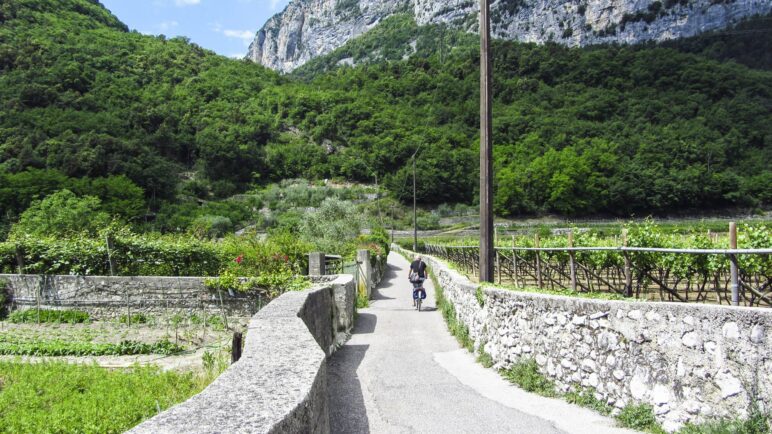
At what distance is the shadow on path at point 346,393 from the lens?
5.74 m

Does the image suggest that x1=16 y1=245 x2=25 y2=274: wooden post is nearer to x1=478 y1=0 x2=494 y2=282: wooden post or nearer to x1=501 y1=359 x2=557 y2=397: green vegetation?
x1=478 y1=0 x2=494 y2=282: wooden post

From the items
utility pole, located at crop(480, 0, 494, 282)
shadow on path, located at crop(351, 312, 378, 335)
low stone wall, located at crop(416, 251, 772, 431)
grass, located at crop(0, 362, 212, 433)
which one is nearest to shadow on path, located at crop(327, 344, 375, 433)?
grass, located at crop(0, 362, 212, 433)

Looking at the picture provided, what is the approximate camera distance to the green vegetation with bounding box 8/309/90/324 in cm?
1367

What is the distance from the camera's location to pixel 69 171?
250ft

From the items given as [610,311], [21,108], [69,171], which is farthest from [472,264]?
[21,108]

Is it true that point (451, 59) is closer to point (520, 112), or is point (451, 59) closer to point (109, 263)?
point (520, 112)

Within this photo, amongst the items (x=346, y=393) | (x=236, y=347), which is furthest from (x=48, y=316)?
(x=346, y=393)

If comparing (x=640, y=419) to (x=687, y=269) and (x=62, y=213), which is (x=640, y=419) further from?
(x=62, y=213)

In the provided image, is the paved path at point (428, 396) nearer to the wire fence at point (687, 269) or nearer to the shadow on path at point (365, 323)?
the shadow on path at point (365, 323)

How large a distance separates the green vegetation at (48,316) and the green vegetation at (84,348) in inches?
115

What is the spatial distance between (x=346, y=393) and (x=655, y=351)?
3937 mm

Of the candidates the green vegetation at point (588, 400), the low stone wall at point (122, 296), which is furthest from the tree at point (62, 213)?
the green vegetation at point (588, 400)

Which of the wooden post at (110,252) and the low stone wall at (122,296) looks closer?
the low stone wall at (122,296)

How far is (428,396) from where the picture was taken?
22.5 ft
